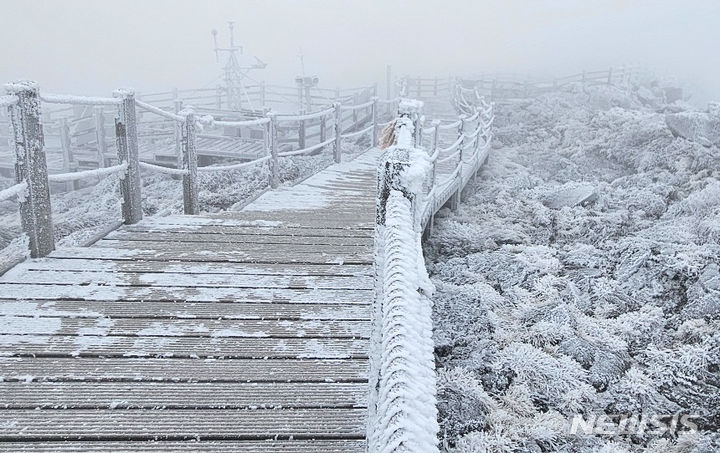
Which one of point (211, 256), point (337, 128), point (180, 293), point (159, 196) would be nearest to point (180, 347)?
point (180, 293)

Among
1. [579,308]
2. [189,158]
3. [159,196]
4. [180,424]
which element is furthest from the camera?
[159,196]

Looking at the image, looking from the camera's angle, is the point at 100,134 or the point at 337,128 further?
the point at 100,134

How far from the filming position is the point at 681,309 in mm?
6121

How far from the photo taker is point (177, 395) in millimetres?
2510

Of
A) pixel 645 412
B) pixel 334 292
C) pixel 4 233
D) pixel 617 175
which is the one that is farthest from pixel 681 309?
pixel 4 233

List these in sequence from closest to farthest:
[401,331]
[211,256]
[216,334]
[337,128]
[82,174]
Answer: [401,331] → [216,334] → [211,256] → [82,174] → [337,128]

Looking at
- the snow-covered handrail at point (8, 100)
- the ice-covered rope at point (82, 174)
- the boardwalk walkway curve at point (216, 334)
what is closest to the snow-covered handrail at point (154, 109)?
the boardwalk walkway curve at point (216, 334)

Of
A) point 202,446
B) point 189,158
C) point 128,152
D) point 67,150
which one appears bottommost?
point 67,150

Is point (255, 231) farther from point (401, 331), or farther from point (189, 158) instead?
point (401, 331)

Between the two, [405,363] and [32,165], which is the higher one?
[32,165]

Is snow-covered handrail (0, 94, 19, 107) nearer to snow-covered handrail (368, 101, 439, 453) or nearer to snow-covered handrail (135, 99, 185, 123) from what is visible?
snow-covered handrail (135, 99, 185, 123)

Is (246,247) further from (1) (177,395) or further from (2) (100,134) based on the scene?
(2) (100,134)

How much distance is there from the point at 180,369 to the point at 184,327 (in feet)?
1.40

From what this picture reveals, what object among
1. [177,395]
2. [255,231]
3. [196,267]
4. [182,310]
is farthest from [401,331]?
[255,231]
